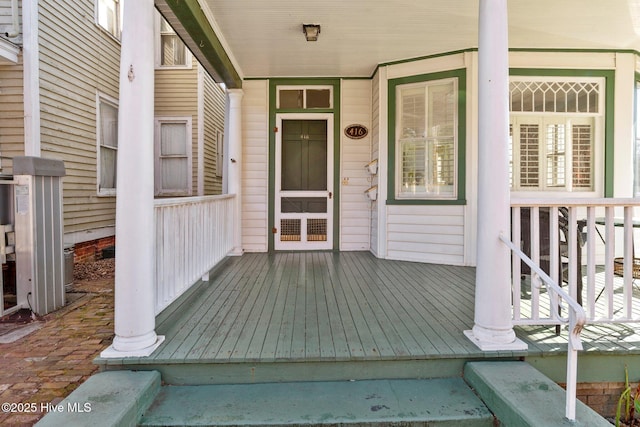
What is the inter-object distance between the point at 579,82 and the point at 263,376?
526 cm

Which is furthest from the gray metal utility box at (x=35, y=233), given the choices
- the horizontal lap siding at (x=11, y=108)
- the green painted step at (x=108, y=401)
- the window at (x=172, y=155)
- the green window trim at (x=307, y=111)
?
the window at (x=172, y=155)

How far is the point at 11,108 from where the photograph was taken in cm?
481

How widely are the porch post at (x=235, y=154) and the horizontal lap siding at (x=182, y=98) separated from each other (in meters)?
2.47

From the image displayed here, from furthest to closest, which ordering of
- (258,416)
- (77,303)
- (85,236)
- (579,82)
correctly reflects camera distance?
1. (85,236)
2. (579,82)
3. (77,303)
4. (258,416)

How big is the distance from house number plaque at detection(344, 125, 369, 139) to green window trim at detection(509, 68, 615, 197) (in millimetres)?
2103

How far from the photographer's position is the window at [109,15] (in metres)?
6.36

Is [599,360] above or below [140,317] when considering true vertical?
below

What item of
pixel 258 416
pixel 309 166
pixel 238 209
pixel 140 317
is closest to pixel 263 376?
pixel 258 416

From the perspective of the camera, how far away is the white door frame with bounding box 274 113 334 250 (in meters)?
5.81

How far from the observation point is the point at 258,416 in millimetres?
1850

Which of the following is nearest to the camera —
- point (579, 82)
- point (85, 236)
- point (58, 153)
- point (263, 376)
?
point (263, 376)

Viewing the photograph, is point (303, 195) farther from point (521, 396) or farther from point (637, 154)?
point (637, 154)

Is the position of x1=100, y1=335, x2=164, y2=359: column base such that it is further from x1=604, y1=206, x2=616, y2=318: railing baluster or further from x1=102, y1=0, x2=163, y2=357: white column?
x1=604, y1=206, x2=616, y2=318: railing baluster

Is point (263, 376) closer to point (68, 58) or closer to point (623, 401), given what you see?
point (623, 401)
